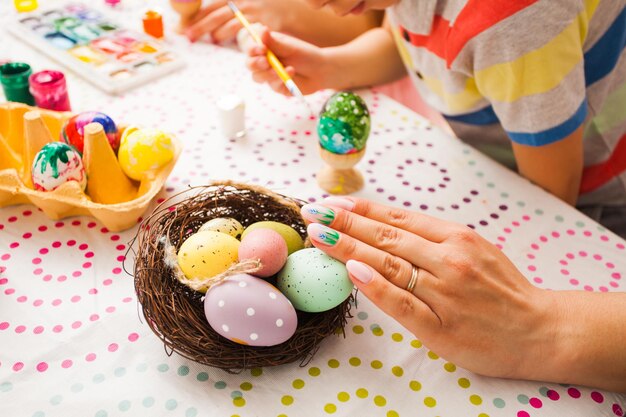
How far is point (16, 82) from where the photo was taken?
3.26ft

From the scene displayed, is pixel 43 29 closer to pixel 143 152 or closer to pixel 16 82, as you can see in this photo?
pixel 16 82

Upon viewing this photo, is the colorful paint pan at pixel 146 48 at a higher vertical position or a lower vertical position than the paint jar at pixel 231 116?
lower

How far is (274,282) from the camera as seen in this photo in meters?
0.68

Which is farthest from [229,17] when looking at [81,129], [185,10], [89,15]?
[81,129]

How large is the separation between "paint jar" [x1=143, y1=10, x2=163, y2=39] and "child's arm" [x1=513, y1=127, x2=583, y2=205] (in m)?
0.82

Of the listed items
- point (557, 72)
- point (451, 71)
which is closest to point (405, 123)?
point (451, 71)

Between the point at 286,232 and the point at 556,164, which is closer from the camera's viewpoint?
the point at 286,232

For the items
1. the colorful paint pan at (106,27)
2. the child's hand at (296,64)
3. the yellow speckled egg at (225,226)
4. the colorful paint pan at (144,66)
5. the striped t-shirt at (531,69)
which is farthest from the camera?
the colorful paint pan at (106,27)

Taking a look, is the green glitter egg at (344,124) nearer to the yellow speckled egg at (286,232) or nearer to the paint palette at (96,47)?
the yellow speckled egg at (286,232)

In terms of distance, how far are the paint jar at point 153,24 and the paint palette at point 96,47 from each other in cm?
3

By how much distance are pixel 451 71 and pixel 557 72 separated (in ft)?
0.66

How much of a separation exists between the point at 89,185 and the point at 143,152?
3.6 inches

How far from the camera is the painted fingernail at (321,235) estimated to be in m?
0.66

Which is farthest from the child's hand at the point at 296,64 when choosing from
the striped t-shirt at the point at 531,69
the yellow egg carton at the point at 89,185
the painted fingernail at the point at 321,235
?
the painted fingernail at the point at 321,235
